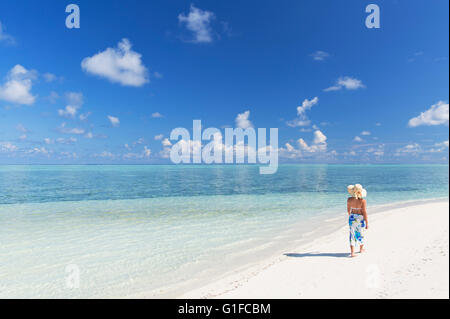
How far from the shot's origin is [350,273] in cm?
A: 727

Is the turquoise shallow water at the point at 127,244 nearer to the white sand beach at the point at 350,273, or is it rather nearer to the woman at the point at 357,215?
the white sand beach at the point at 350,273

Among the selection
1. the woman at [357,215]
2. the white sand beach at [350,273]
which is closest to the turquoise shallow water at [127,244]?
the white sand beach at [350,273]

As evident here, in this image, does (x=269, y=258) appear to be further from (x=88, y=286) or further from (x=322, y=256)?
(x=88, y=286)

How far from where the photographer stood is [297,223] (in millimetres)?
16281

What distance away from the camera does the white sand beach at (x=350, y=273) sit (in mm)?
6176

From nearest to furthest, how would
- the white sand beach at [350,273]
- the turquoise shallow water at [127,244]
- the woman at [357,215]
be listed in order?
the white sand beach at [350,273]
the turquoise shallow water at [127,244]
the woman at [357,215]

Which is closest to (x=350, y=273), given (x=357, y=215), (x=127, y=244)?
(x=357, y=215)

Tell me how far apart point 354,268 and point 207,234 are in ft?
27.0

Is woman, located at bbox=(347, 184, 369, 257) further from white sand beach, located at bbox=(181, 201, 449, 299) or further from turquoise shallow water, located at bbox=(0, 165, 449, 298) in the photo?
turquoise shallow water, located at bbox=(0, 165, 449, 298)

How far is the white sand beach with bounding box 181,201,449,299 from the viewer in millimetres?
6176

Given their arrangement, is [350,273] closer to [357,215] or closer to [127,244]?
[357,215]
